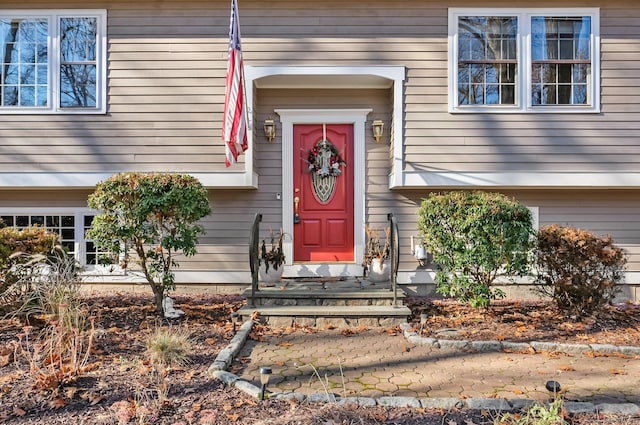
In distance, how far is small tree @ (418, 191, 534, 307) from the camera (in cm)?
518

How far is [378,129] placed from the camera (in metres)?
6.80

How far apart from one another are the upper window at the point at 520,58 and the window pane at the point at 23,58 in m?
6.17

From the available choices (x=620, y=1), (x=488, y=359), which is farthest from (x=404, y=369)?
(x=620, y=1)

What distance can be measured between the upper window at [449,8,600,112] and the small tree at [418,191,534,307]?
1.99 m

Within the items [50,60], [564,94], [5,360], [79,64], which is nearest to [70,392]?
[5,360]

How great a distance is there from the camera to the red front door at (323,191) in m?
6.95

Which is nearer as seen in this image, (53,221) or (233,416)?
(233,416)

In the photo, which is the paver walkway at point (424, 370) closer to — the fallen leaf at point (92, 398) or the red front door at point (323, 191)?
the fallen leaf at point (92, 398)

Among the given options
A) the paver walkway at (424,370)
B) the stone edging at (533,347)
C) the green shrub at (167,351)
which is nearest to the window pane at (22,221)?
the green shrub at (167,351)

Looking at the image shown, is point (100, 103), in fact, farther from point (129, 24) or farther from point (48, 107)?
point (129, 24)

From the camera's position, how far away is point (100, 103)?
6.59 m

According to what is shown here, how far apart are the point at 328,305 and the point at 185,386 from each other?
247 cm

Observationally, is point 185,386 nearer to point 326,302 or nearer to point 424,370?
point 424,370

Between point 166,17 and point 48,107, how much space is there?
221 centimetres
